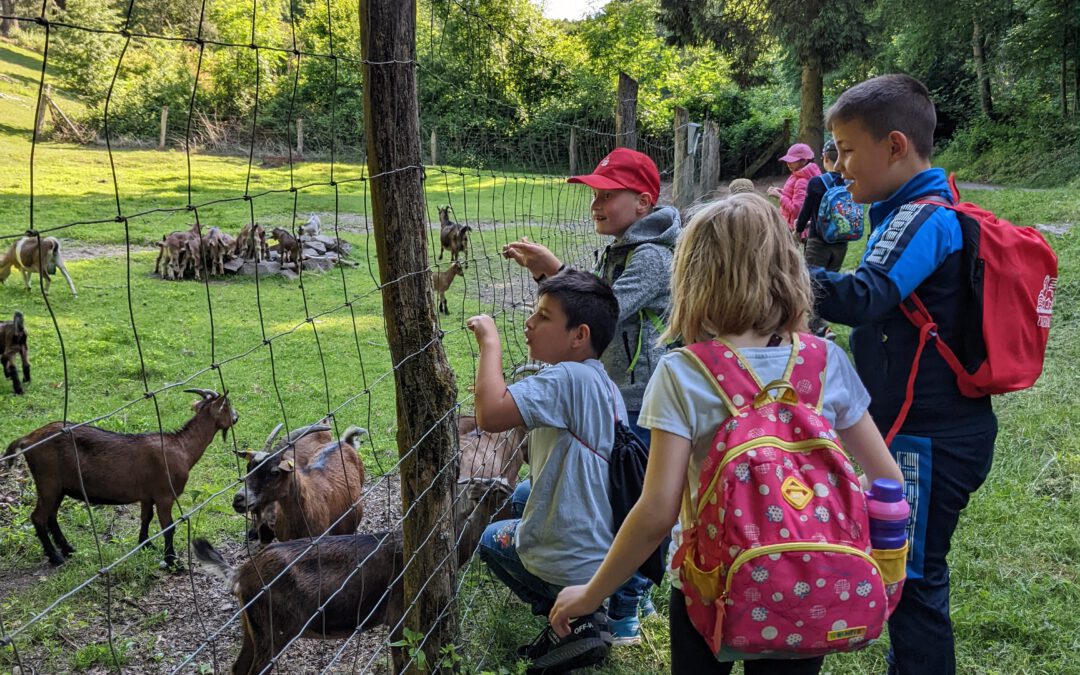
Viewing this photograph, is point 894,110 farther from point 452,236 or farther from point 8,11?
point 8,11

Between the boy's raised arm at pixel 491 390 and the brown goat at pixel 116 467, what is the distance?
2421 mm

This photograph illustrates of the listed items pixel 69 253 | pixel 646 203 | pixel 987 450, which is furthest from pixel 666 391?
pixel 69 253

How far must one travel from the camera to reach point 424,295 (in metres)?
2.35

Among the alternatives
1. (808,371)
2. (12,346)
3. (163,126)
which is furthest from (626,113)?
(163,126)

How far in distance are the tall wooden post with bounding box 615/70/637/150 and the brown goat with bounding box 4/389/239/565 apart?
3168 mm

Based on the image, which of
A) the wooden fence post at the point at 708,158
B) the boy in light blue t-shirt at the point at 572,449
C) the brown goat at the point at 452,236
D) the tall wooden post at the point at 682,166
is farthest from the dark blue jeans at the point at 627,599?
the brown goat at the point at 452,236

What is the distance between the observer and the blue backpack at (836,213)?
6.24 m

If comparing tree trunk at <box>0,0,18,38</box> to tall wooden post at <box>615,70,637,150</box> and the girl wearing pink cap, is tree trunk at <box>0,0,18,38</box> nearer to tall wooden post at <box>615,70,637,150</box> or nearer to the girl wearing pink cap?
tall wooden post at <box>615,70,637,150</box>

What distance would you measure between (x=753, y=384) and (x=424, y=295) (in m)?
1.08

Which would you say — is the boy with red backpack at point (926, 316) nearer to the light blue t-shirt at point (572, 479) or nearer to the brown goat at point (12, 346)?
the light blue t-shirt at point (572, 479)

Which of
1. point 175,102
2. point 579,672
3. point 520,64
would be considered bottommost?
point 579,672

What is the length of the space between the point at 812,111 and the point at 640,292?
53.9ft

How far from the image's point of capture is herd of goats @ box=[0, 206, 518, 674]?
3.02 meters

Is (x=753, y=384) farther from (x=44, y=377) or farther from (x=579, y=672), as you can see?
(x=44, y=377)
